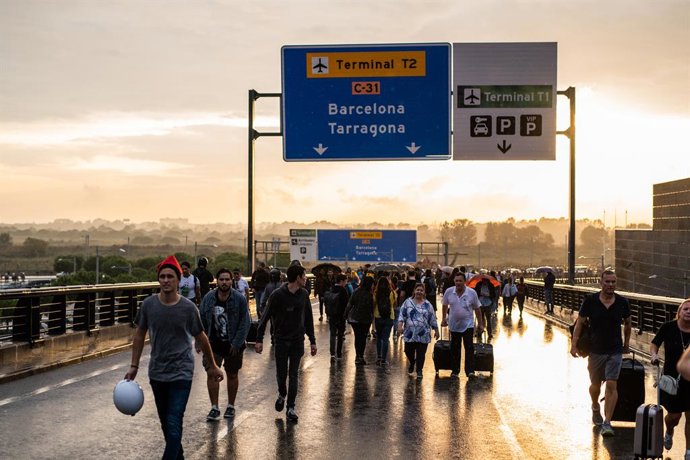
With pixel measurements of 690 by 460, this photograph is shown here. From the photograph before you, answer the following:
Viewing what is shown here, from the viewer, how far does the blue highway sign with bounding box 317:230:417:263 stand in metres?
73.6

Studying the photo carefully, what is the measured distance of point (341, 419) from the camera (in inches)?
448

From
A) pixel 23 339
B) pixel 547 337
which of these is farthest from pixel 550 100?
pixel 23 339

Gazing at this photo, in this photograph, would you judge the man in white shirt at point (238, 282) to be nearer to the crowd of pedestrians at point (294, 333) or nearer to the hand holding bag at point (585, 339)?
the crowd of pedestrians at point (294, 333)

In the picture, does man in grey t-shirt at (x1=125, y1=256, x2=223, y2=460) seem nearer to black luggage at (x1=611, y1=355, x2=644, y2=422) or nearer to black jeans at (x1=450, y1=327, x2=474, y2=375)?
black luggage at (x1=611, y1=355, x2=644, y2=422)

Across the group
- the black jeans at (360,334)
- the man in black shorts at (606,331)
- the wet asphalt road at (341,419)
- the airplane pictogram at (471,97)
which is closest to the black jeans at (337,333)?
the black jeans at (360,334)

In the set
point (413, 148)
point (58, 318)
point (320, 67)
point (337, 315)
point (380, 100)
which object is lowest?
point (58, 318)

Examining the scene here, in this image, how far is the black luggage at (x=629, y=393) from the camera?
10937 mm

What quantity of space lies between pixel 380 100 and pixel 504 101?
3425 mm

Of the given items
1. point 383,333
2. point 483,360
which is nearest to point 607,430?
point 483,360

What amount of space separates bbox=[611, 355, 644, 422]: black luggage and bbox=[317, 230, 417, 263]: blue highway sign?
62.1 m

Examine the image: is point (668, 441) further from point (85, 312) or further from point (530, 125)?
point (530, 125)

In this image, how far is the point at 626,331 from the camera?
11.3 m

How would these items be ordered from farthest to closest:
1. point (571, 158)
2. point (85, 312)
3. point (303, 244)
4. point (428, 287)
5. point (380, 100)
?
point (303, 244) → point (571, 158) → point (428, 287) → point (380, 100) → point (85, 312)

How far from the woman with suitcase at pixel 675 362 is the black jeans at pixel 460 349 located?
20.2 feet
